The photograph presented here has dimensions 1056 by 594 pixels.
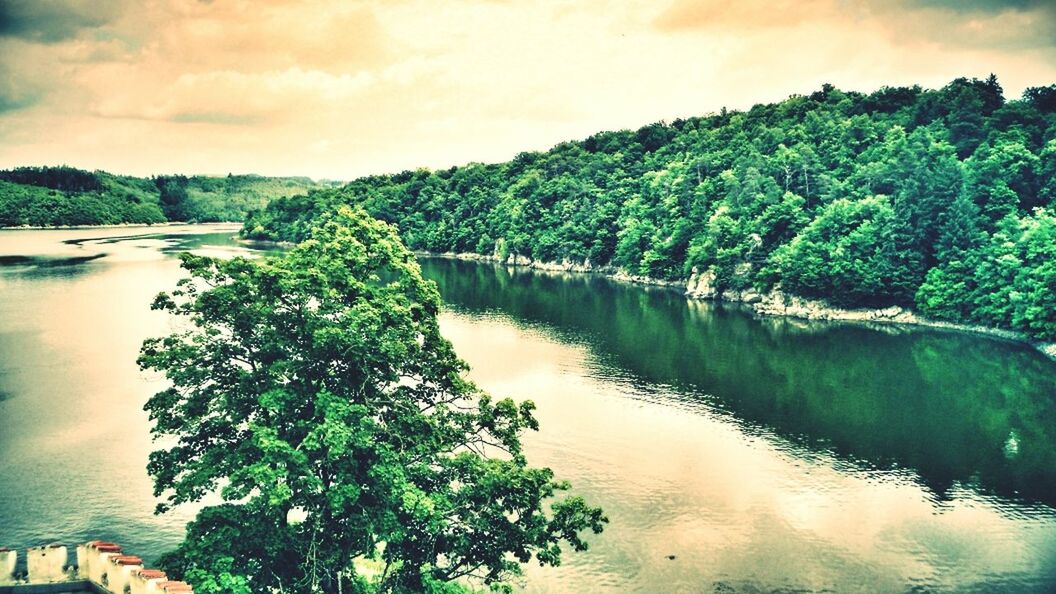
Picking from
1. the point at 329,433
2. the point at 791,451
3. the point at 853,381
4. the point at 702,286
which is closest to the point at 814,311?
the point at 702,286

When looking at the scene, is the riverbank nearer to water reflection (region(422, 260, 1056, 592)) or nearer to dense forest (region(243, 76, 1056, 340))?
dense forest (region(243, 76, 1056, 340))

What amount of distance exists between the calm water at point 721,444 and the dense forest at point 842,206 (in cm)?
739

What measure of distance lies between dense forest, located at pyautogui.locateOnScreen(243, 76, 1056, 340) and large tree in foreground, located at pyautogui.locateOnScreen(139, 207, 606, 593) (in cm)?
6143

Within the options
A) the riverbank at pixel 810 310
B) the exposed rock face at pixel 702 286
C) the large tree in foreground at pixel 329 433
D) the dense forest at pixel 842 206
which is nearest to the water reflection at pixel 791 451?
the riverbank at pixel 810 310

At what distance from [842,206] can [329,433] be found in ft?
260

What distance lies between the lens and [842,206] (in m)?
81.9

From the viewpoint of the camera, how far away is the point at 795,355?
60594 millimetres

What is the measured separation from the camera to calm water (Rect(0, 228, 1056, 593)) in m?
27.6

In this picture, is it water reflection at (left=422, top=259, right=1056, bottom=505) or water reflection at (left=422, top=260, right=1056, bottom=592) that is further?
water reflection at (left=422, top=259, right=1056, bottom=505)

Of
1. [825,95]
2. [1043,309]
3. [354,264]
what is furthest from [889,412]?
[825,95]

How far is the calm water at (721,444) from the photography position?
27.6 meters

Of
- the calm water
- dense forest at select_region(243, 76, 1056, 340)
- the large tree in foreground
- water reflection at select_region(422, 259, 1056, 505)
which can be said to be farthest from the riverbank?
the large tree in foreground

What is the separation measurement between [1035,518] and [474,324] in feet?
168

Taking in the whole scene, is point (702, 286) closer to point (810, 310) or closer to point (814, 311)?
point (810, 310)
